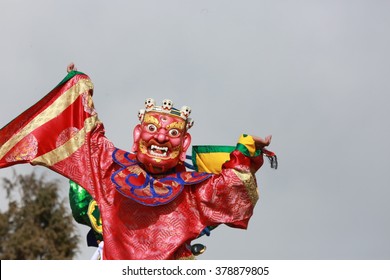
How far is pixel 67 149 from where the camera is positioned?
2262 cm

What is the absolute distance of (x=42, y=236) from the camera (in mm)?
25922

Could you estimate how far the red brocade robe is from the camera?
22.1 m

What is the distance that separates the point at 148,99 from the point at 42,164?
4.12 ft

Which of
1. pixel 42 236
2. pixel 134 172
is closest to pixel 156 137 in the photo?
pixel 134 172

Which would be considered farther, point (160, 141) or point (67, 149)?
point (67, 149)

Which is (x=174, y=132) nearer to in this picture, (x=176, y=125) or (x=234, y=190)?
(x=176, y=125)

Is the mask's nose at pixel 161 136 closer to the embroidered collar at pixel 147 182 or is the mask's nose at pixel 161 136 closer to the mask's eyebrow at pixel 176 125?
the mask's eyebrow at pixel 176 125

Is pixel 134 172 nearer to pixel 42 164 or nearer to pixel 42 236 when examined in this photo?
pixel 42 164

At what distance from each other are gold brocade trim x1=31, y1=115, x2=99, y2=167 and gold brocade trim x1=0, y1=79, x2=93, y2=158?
11.3 inches

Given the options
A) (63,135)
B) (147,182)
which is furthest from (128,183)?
(63,135)

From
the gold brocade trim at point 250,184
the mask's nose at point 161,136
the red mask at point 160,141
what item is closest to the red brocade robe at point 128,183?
the gold brocade trim at point 250,184

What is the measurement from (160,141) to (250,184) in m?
0.95
